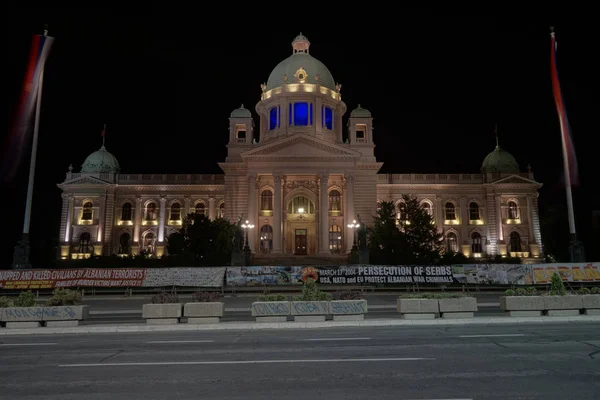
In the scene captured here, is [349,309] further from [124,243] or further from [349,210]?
[124,243]

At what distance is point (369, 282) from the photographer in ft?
105

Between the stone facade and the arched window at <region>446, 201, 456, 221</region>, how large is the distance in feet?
0.46

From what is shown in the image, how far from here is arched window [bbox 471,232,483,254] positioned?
6675 centimetres

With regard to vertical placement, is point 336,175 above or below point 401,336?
above

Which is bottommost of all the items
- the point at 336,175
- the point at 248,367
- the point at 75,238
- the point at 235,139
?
the point at 248,367

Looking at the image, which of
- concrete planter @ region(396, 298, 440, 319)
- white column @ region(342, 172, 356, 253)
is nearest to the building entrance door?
white column @ region(342, 172, 356, 253)

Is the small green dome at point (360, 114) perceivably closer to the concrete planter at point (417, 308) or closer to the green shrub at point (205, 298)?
the concrete planter at point (417, 308)

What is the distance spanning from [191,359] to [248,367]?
179 cm

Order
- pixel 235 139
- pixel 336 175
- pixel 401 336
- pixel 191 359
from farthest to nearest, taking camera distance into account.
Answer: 1. pixel 235 139
2. pixel 336 175
3. pixel 401 336
4. pixel 191 359

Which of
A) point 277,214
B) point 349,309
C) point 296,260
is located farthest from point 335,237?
point 349,309

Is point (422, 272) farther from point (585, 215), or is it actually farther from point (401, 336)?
point (585, 215)

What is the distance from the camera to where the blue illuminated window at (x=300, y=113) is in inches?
2542

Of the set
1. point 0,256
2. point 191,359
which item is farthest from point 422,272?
point 0,256

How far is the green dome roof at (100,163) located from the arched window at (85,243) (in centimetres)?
991
